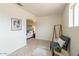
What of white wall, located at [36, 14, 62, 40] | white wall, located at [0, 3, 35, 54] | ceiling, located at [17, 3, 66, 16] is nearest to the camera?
white wall, located at [0, 3, 35, 54]

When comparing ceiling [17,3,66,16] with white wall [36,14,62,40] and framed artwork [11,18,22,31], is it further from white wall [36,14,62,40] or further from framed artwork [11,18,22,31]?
white wall [36,14,62,40]

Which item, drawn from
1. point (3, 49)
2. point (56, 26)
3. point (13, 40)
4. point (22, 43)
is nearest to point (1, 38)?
point (3, 49)

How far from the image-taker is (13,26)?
5992mm

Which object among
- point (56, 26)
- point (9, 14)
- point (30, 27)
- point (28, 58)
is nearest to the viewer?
point (28, 58)

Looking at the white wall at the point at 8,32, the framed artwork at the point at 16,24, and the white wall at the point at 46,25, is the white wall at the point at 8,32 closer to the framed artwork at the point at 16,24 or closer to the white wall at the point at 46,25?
the framed artwork at the point at 16,24

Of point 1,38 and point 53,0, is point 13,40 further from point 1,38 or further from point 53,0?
point 53,0

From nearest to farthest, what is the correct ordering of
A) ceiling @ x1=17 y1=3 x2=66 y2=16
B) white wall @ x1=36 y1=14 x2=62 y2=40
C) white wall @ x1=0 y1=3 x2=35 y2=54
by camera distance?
white wall @ x1=0 y1=3 x2=35 y2=54, ceiling @ x1=17 y1=3 x2=66 y2=16, white wall @ x1=36 y1=14 x2=62 y2=40

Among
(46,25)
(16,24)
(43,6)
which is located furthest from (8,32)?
(46,25)

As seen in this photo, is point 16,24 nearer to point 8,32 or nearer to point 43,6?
point 8,32

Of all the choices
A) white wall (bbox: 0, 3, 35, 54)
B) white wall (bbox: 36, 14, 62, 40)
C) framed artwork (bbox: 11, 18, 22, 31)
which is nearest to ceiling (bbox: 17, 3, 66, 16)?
white wall (bbox: 0, 3, 35, 54)

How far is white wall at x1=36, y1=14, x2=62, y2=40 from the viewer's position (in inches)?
384

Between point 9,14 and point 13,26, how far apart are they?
659mm

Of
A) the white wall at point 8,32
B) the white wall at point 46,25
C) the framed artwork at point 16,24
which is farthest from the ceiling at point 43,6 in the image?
the white wall at point 46,25

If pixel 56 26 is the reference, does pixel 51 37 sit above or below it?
below
